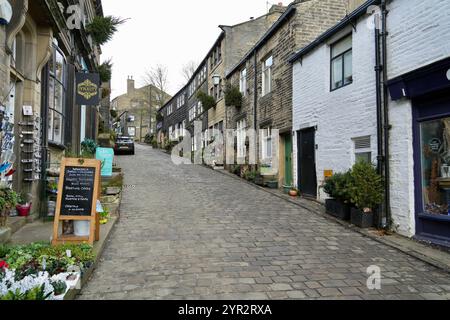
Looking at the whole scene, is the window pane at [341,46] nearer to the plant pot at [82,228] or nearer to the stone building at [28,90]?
the stone building at [28,90]

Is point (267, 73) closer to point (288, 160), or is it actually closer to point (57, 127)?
point (288, 160)

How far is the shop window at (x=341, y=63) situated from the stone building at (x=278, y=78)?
7.41 feet

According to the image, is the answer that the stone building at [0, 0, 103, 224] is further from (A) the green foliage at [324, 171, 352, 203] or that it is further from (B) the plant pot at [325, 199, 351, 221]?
(B) the plant pot at [325, 199, 351, 221]

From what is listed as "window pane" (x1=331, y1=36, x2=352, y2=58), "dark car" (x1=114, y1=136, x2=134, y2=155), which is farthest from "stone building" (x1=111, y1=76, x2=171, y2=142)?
"window pane" (x1=331, y1=36, x2=352, y2=58)

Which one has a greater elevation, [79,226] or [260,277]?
[79,226]

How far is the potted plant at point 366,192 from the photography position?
7.88m

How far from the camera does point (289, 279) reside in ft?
15.9

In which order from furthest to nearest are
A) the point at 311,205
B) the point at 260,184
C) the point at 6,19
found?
the point at 260,184, the point at 311,205, the point at 6,19

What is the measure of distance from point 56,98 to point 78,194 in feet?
16.8

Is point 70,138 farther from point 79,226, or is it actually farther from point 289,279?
point 289,279

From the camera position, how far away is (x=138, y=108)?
6419 centimetres

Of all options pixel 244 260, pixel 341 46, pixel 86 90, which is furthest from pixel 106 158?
pixel 341 46
